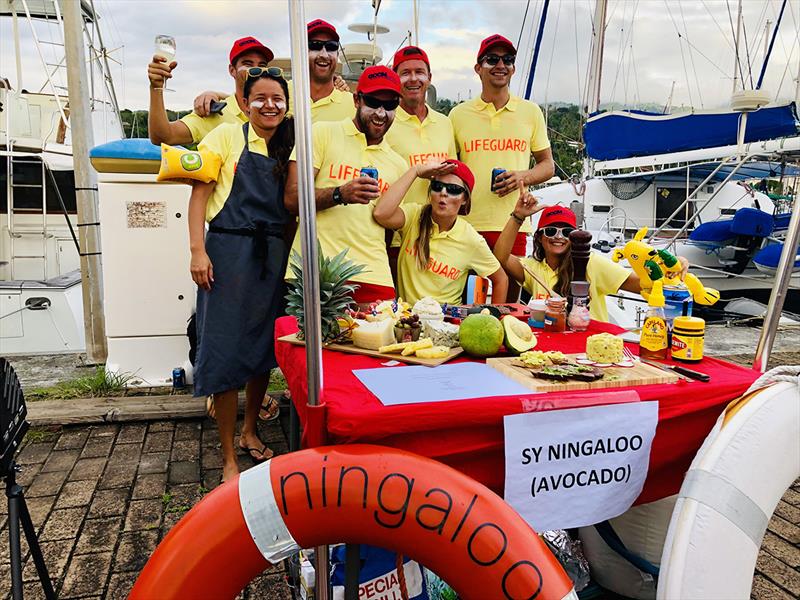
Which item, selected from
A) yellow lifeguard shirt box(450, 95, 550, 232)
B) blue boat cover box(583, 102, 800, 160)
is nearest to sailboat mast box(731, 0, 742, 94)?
blue boat cover box(583, 102, 800, 160)

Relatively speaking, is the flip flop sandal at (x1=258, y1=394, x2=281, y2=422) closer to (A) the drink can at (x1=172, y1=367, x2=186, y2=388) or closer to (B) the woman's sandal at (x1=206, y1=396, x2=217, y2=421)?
(B) the woman's sandal at (x1=206, y1=396, x2=217, y2=421)

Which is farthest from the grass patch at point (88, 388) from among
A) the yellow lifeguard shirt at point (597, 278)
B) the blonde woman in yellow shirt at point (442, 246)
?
the yellow lifeguard shirt at point (597, 278)

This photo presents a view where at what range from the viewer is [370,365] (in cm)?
188

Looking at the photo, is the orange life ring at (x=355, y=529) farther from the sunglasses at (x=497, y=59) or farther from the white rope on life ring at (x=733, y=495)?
the sunglasses at (x=497, y=59)

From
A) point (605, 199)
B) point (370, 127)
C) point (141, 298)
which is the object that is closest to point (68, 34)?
point (141, 298)

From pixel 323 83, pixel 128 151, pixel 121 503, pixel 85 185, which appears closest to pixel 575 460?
pixel 121 503

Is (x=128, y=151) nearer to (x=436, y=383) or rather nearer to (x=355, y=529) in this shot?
(x=436, y=383)

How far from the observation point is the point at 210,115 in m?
3.24

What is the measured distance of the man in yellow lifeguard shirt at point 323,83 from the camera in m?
3.03

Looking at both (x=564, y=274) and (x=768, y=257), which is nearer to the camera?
(x=564, y=274)

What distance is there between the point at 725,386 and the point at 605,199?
38.9ft

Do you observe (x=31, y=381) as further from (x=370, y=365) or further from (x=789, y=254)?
(x=789, y=254)

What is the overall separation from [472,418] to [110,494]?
219cm

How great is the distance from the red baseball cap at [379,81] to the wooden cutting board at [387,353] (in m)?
1.20
